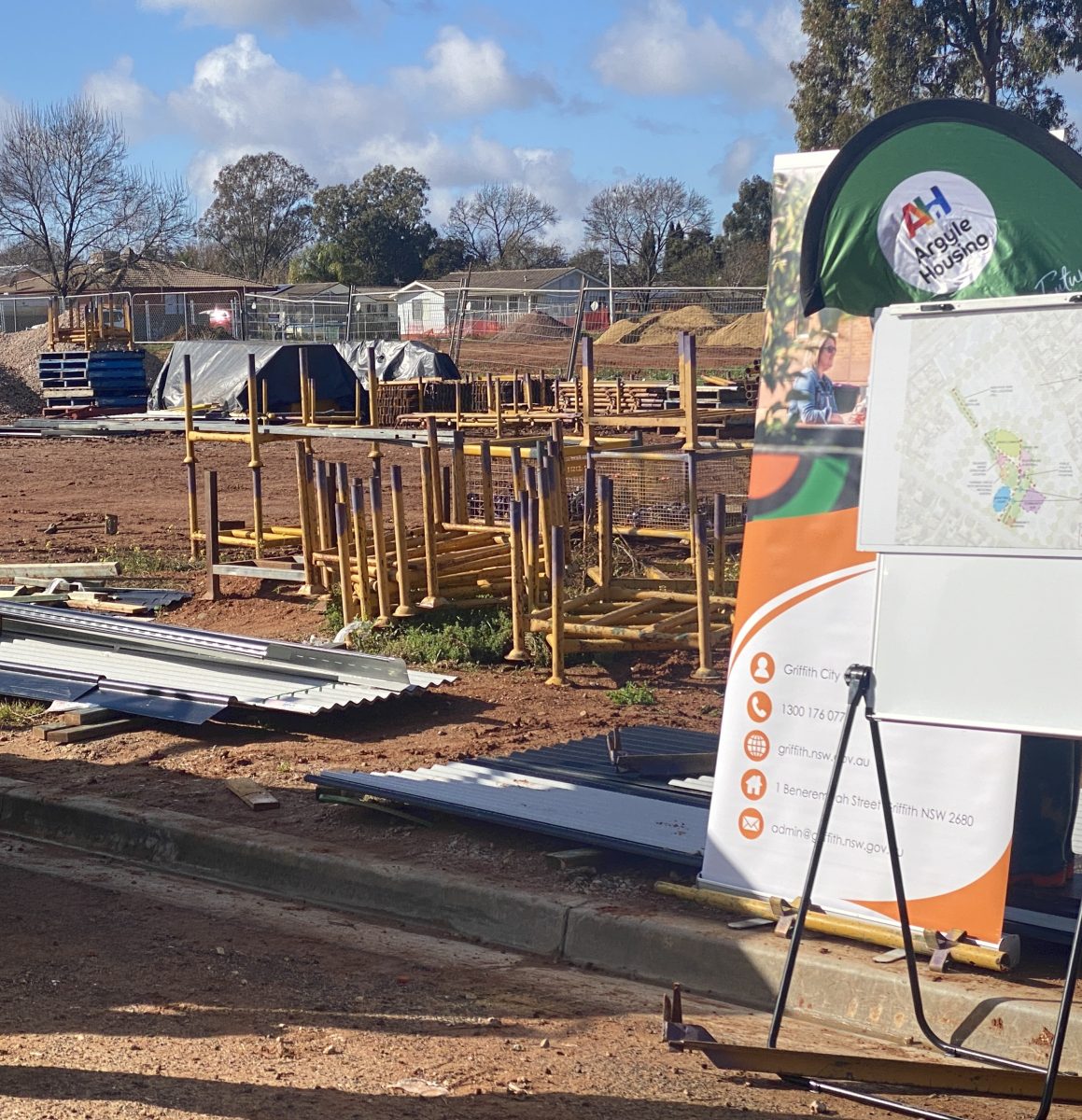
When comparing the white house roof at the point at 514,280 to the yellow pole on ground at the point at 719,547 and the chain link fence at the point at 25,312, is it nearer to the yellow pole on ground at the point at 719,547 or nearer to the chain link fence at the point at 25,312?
the chain link fence at the point at 25,312

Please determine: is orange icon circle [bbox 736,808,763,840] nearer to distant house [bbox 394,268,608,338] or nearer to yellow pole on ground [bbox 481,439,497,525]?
yellow pole on ground [bbox 481,439,497,525]

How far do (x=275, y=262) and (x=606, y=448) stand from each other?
9397 cm

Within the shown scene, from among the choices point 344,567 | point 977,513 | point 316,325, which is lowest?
point 344,567

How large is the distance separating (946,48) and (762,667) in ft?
151

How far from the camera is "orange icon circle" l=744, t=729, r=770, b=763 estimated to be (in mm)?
5191

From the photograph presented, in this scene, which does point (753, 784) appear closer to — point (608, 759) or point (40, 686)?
A: point (608, 759)

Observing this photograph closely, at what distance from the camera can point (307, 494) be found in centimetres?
1227

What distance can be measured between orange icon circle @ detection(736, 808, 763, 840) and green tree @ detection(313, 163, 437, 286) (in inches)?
3574

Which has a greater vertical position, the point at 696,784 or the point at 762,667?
the point at 762,667

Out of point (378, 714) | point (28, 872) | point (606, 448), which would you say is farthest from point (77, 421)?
point (28, 872)

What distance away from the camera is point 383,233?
310ft

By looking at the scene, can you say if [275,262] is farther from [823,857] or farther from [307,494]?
[823,857]

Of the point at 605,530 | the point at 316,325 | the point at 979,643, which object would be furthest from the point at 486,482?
the point at 316,325

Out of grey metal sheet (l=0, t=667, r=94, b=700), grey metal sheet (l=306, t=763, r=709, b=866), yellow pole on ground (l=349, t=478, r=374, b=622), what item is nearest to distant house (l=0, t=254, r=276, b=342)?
yellow pole on ground (l=349, t=478, r=374, b=622)
